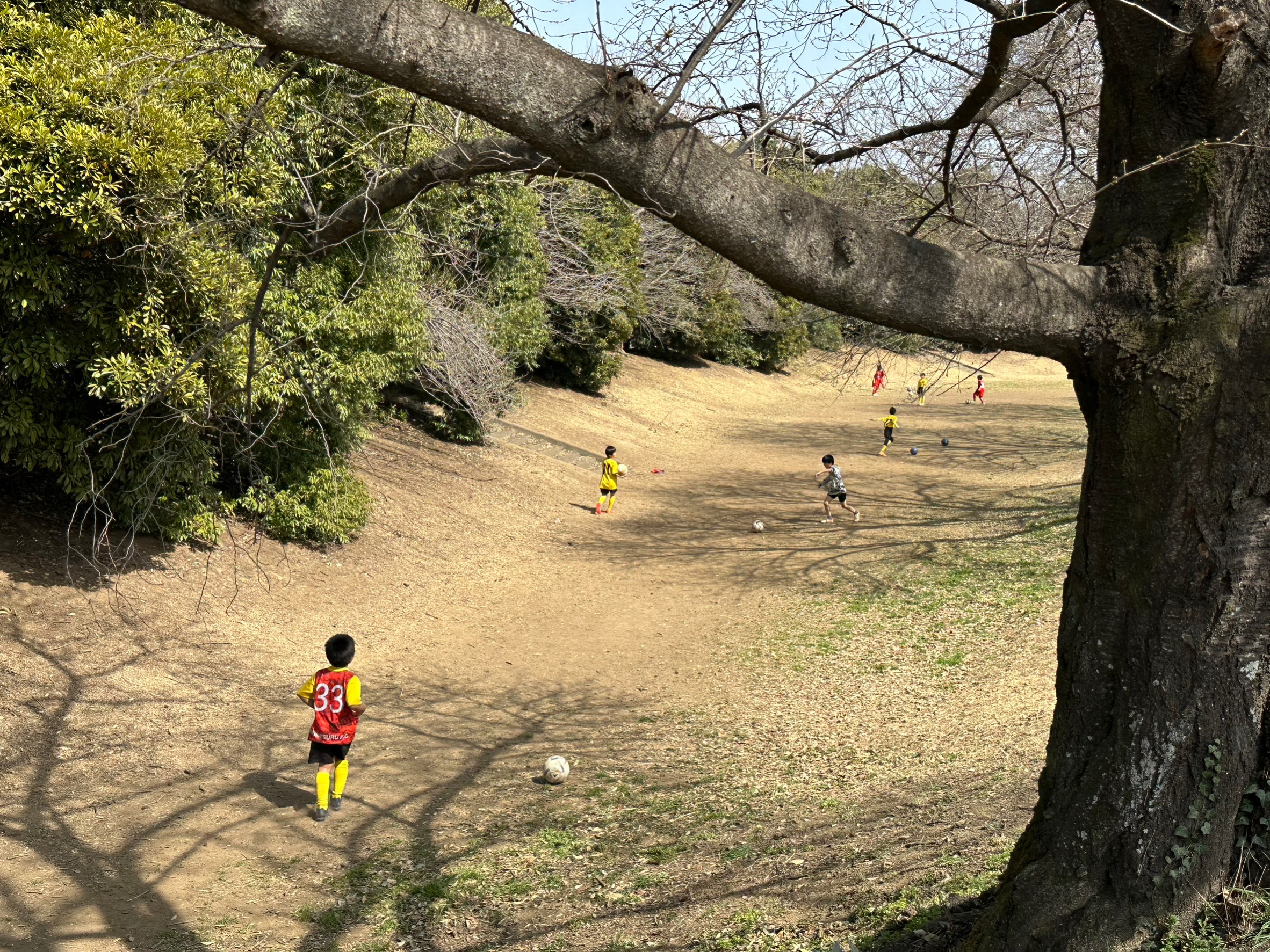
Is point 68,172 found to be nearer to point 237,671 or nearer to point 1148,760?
point 237,671

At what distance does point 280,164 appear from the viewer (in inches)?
476

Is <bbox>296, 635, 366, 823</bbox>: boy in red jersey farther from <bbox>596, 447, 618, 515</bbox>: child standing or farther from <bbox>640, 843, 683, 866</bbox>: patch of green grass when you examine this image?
<bbox>596, 447, 618, 515</bbox>: child standing

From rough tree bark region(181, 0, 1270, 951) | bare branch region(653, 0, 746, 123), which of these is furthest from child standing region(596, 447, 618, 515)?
bare branch region(653, 0, 746, 123)

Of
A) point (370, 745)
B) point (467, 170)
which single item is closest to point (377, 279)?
point (370, 745)

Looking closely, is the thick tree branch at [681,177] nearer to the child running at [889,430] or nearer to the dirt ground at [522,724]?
the dirt ground at [522,724]

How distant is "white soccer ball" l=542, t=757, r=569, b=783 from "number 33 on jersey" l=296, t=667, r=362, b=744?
1622 mm

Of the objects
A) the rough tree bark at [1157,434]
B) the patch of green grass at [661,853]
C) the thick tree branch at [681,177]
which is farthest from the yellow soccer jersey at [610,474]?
the thick tree branch at [681,177]

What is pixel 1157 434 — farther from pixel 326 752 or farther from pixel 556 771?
pixel 326 752

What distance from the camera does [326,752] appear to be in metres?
7.77

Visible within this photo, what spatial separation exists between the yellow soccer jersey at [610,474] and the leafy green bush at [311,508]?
5.26 meters

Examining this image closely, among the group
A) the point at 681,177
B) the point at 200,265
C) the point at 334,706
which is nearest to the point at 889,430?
the point at 200,265

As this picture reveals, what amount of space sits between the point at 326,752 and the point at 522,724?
2.69 meters

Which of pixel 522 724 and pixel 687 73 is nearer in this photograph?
pixel 687 73

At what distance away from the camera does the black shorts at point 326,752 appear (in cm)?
775
